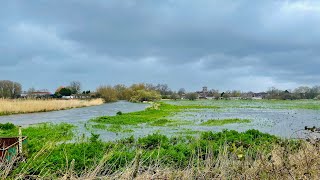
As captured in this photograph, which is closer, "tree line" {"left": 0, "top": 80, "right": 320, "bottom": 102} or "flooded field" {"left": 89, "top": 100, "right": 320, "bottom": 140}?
Answer: "flooded field" {"left": 89, "top": 100, "right": 320, "bottom": 140}

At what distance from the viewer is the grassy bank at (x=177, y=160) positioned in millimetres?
4867

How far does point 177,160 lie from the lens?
362 inches

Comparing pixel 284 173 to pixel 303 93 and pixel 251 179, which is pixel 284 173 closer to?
pixel 251 179

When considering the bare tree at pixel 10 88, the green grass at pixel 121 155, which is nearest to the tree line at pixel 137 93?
the bare tree at pixel 10 88

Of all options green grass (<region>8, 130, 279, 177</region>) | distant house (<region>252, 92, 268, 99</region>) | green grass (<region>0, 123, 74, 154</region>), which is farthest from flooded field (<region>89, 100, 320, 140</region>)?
distant house (<region>252, 92, 268, 99</region>)

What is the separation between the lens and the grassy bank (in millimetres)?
4867

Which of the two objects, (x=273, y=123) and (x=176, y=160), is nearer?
(x=176, y=160)

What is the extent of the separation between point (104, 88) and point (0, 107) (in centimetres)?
5478

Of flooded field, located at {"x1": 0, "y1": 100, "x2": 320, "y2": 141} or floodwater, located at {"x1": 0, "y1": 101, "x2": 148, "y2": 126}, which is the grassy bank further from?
floodwater, located at {"x1": 0, "y1": 101, "x2": 148, "y2": 126}

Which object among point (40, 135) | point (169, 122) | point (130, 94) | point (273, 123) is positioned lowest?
point (273, 123)

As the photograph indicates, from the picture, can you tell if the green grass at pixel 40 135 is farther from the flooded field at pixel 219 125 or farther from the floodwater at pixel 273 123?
the floodwater at pixel 273 123

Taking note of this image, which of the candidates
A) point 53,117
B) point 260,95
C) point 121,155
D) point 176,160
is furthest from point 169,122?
point 260,95

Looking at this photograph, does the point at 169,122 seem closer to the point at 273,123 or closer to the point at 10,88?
the point at 273,123

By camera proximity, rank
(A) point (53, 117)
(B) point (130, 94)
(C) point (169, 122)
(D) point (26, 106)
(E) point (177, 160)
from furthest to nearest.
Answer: (B) point (130, 94)
(D) point (26, 106)
(A) point (53, 117)
(C) point (169, 122)
(E) point (177, 160)
